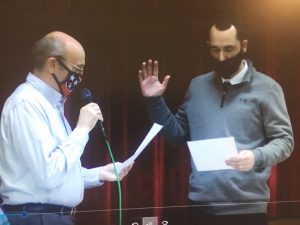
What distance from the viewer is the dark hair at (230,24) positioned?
216 cm

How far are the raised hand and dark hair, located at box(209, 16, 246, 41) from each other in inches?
12.7

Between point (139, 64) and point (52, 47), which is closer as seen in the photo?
point (52, 47)

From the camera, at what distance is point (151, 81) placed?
Result: 6.97 ft

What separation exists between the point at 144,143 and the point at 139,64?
13.6 inches

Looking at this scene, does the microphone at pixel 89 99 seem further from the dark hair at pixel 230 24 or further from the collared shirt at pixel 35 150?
the dark hair at pixel 230 24

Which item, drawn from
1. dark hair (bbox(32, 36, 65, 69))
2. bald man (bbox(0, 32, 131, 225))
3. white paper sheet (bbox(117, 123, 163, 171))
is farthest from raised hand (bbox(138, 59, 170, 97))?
dark hair (bbox(32, 36, 65, 69))

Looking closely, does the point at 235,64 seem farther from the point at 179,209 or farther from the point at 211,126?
the point at 179,209

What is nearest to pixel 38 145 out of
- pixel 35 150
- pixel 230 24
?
pixel 35 150

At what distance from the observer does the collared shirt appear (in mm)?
1837

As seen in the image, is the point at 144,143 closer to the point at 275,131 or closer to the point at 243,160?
the point at 243,160

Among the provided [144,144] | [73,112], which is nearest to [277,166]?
[144,144]

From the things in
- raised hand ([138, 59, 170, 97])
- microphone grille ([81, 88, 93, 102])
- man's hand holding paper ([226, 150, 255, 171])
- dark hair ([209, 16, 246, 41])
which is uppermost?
dark hair ([209, 16, 246, 41])

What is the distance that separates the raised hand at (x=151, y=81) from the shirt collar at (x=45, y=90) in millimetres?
379

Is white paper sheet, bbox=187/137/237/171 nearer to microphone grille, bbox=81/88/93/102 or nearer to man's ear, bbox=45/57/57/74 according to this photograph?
microphone grille, bbox=81/88/93/102
